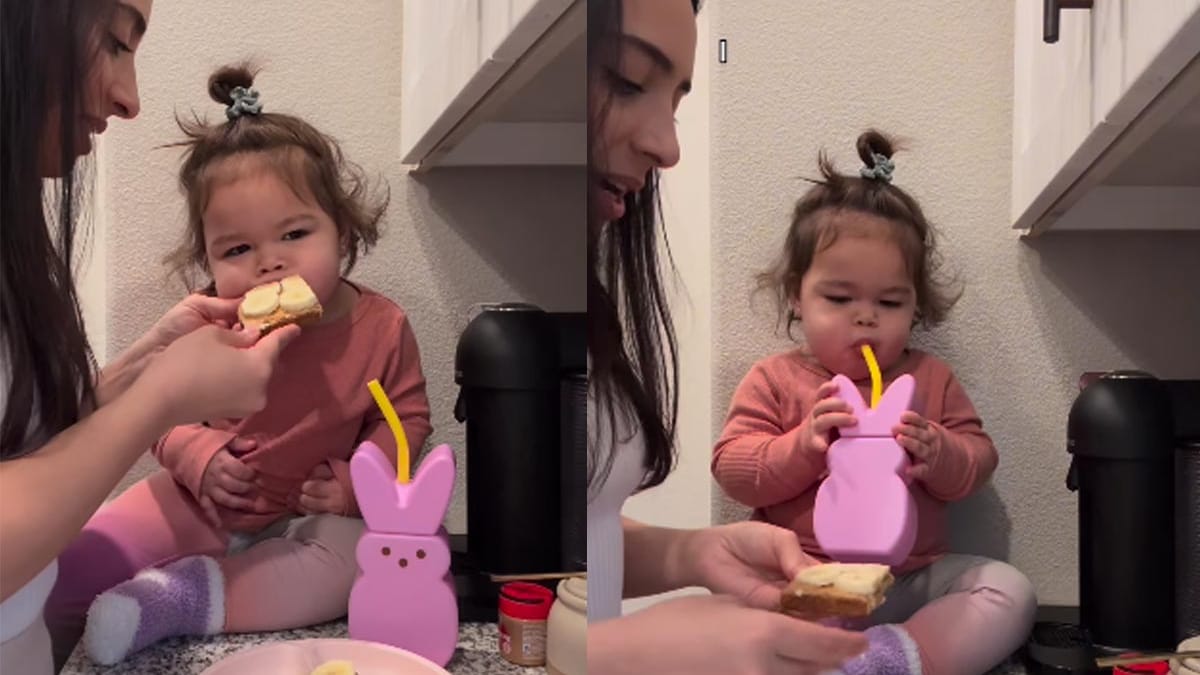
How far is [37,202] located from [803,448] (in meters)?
0.49

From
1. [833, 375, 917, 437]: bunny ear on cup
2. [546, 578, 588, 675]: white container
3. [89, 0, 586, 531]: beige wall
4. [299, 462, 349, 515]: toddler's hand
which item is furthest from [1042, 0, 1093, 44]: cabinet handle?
[299, 462, 349, 515]: toddler's hand

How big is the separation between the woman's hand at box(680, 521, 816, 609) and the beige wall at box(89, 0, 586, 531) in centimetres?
28

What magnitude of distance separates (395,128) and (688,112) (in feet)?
1.09

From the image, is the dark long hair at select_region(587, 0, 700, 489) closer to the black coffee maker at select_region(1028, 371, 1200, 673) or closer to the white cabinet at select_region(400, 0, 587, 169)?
the white cabinet at select_region(400, 0, 587, 169)

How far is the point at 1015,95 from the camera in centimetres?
80

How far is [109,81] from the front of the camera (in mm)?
768

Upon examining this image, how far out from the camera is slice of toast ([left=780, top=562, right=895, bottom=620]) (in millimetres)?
648

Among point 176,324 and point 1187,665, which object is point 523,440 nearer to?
point 176,324

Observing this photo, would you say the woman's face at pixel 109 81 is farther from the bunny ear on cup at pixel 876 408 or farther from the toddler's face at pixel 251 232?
the bunny ear on cup at pixel 876 408

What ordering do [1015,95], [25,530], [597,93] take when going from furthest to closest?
1. [1015,95]
2. [25,530]
3. [597,93]

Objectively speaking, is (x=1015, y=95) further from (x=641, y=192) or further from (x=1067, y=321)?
(x=641, y=192)

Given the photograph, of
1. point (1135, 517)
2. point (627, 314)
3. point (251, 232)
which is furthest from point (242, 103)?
point (1135, 517)

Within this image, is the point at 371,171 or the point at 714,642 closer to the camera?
the point at 714,642

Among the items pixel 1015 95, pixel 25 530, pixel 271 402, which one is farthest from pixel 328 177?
pixel 1015 95
